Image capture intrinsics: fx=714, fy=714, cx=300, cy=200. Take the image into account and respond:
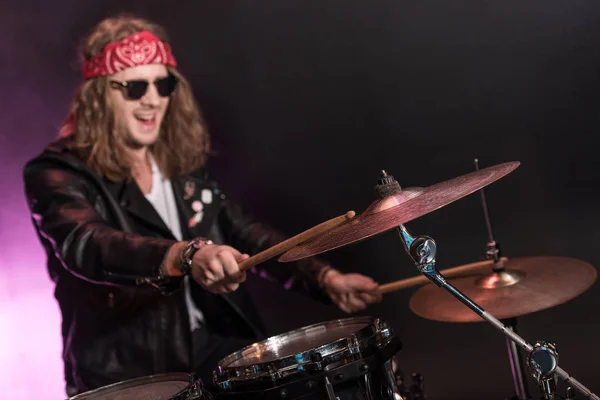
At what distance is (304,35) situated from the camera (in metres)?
3.10

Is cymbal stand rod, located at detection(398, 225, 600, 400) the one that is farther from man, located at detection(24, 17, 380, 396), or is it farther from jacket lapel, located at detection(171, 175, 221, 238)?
jacket lapel, located at detection(171, 175, 221, 238)

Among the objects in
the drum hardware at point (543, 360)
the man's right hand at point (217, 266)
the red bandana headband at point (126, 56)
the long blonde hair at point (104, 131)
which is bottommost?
the drum hardware at point (543, 360)

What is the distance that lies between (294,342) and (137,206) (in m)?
1.03

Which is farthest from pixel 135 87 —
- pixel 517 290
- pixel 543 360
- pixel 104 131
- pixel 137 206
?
pixel 543 360

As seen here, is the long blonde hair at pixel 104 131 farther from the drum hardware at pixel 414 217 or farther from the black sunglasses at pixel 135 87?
the drum hardware at pixel 414 217

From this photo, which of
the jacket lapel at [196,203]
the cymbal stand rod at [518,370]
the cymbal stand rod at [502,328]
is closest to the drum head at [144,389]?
the cymbal stand rod at [502,328]

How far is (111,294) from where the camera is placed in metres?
2.66

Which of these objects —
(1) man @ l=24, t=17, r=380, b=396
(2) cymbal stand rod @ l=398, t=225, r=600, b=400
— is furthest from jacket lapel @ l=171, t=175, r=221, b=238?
(2) cymbal stand rod @ l=398, t=225, r=600, b=400

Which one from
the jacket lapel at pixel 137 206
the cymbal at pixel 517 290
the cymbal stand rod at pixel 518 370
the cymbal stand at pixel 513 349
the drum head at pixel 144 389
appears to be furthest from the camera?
the jacket lapel at pixel 137 206

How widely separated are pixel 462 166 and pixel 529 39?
556 millimetres

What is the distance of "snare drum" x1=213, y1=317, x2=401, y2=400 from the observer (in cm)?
165

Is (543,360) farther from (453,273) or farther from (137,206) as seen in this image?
(137,206)

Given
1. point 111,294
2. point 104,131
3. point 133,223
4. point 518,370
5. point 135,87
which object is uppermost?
point 135,87

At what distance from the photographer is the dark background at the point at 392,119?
276 centimetres
